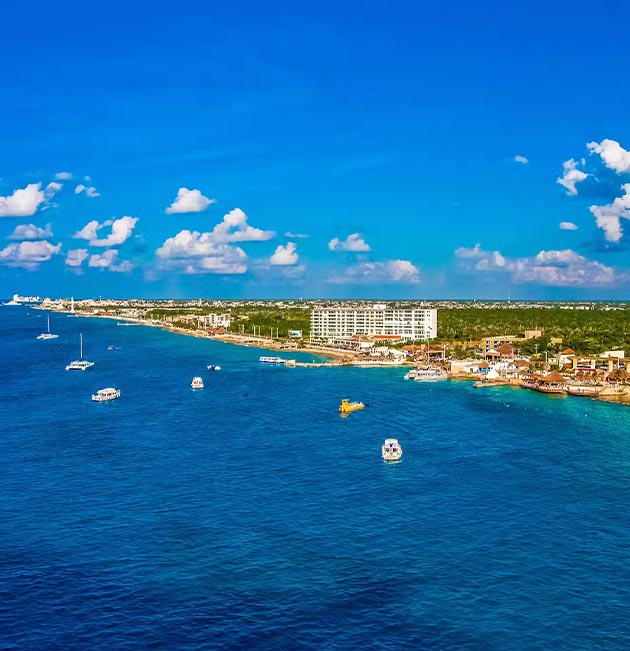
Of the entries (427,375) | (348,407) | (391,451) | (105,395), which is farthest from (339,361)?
(391,451)

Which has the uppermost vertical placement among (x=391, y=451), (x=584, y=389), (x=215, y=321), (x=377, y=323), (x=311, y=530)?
(x=377, y=323)

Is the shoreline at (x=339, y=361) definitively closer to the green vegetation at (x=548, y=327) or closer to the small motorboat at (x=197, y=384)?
the green vegetation at (x=548, y=327)

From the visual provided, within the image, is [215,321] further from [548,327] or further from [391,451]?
[391,451]

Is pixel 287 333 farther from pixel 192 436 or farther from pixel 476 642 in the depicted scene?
pixel 476 642

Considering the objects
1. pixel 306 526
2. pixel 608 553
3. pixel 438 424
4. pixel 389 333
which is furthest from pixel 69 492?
pixel 389 333

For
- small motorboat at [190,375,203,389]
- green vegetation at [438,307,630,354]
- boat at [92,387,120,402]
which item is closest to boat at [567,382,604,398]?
green vegetation at [438,307,630,354]

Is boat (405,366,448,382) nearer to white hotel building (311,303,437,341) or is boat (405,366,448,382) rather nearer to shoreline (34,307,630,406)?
shoreline (34,307,630,406)
